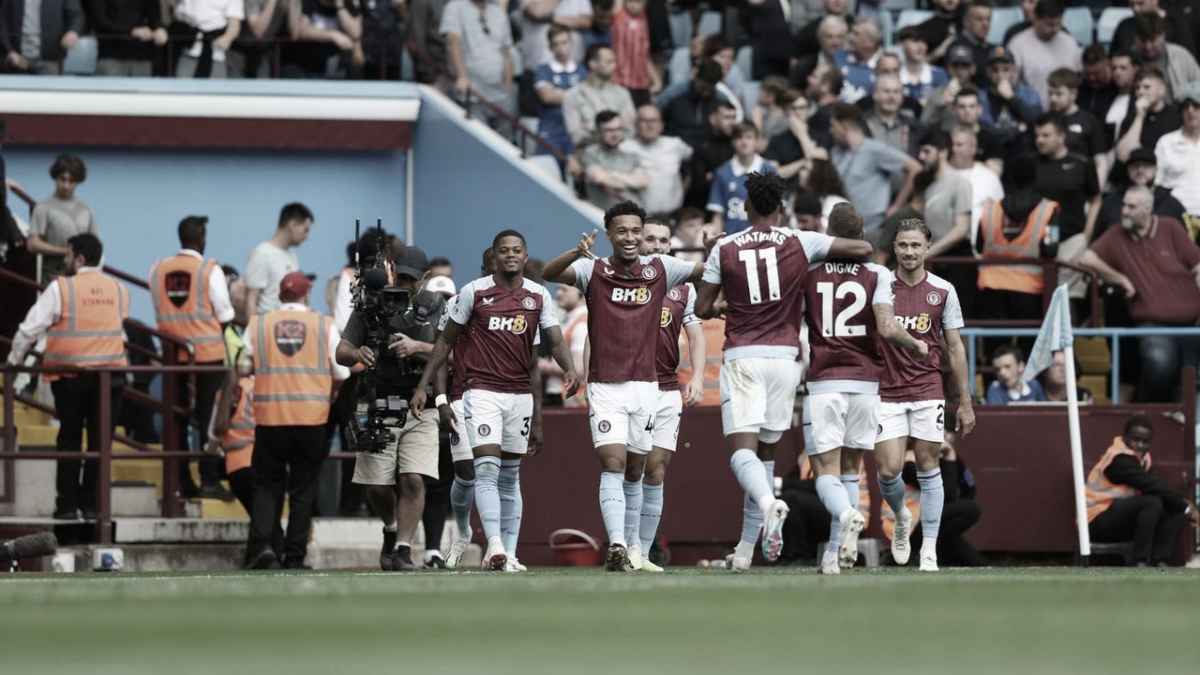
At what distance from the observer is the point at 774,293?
46.4 feet

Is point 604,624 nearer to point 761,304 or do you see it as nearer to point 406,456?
point 761,304

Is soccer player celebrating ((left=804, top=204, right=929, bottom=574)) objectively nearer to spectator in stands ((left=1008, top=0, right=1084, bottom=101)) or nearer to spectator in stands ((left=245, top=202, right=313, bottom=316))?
spectator in stands ((left=245, top=202, right=313, bottom=316))

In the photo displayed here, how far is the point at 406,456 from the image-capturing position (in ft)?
52.0

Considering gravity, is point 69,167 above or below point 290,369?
above

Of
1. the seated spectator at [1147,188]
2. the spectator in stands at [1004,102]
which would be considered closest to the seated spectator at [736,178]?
the spectator in stands at [1004,102]

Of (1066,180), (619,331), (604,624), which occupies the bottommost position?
(604,624)

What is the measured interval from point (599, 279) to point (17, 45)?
11.0 metres

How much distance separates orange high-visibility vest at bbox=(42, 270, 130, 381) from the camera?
1867cm

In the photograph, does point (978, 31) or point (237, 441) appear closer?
point (237, 441)

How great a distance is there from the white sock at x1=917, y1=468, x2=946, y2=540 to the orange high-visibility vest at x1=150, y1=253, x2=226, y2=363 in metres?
6.58

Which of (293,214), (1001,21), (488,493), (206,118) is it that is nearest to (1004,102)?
(1001,21)

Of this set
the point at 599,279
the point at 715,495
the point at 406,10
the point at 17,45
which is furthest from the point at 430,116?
the point at 599,279

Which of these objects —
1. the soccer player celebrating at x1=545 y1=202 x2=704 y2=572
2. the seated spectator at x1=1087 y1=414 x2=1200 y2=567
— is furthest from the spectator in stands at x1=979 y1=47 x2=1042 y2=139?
the soccer player celebrating at x1=545 y1=202 x2=704 y2=572

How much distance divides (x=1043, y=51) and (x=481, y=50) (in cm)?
531
